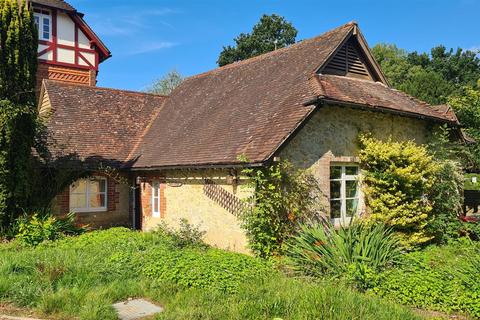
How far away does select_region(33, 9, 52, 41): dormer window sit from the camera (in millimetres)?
24836

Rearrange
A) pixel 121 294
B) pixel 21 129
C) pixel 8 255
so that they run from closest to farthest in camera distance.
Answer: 1. pixel 121 294
2. pixel 8 255
3. pixel 21 129

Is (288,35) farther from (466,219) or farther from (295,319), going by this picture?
(295,319)

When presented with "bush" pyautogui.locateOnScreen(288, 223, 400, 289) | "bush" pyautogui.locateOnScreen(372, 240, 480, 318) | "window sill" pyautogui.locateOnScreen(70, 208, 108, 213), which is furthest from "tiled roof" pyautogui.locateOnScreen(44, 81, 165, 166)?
"bush" pyautogui.locateOnScreen(372, 240, 480, 318)

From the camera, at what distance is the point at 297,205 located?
10484mm

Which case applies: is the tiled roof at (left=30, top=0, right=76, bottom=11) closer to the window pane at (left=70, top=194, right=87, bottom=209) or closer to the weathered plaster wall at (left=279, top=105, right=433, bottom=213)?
the window pane at (left=70, top=194, right=87, bottom=209)

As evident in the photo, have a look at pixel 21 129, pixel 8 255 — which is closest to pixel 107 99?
pixel 21 129

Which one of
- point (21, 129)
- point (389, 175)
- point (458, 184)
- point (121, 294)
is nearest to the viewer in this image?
point (121, 294)

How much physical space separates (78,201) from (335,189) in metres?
9.39

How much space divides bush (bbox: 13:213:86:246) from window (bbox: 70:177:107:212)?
172cm

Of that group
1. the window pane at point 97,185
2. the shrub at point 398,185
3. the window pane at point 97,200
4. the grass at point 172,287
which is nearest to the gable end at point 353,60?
the shrub at point 398,185

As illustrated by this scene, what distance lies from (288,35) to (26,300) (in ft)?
164

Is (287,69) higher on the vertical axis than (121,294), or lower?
higher

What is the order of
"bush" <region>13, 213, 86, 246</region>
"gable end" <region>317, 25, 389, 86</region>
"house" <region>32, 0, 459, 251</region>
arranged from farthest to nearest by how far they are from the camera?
"gable end" <region>317, 25, 389, 86</region> → "bush" <region>13, 213, 86, 246</region> → "house" <region>32, 0, 459, 251</region>

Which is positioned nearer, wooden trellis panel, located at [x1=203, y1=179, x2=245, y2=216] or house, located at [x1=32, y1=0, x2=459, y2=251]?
wooden trellis panel, located at [x1=203, y1=179, x2=245, y2=216]
